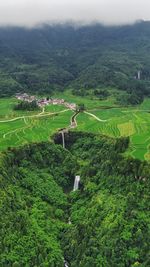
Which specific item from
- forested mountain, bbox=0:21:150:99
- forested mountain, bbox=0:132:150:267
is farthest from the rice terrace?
forested mountain, bbox=0:21:150:99

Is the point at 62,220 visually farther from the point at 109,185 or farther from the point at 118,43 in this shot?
the point at 118,43

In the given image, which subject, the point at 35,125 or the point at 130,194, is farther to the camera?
the point at 35,125

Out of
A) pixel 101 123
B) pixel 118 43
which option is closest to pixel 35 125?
pixel 101 123

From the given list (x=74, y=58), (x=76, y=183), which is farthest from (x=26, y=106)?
(x=74, y=58)

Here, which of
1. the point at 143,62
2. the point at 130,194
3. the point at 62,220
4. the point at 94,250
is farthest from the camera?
the point at 143,62

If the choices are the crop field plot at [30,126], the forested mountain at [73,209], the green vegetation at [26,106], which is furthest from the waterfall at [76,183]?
the green vegetation at [26,106]
